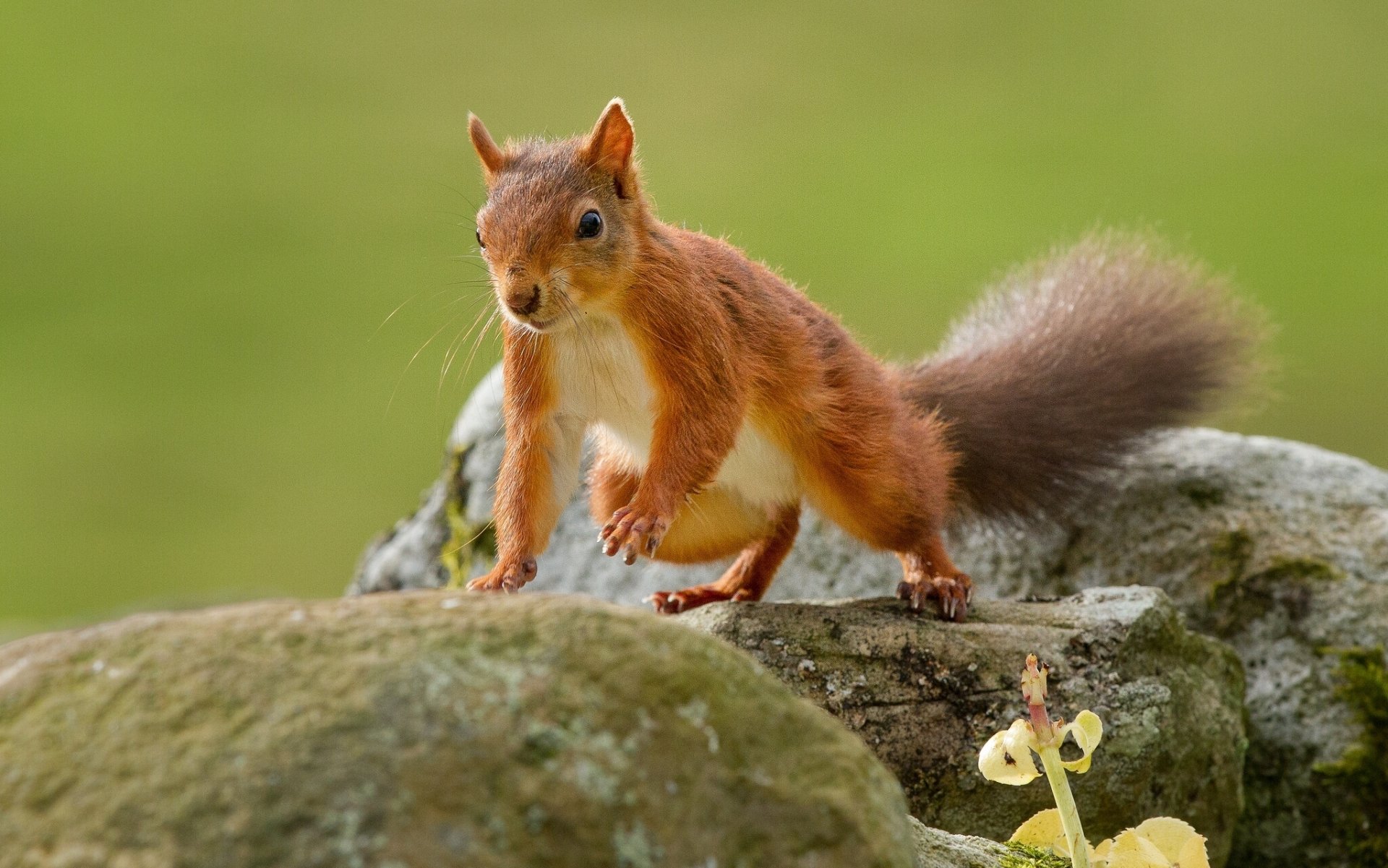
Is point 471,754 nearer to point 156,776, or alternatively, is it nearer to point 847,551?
point 156,776

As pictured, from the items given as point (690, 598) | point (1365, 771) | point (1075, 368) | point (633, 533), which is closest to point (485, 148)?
point (633, 533)

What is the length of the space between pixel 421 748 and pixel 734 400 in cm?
143

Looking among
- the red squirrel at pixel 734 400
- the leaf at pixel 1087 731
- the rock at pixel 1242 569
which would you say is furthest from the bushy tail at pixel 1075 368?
the leaf at pixel 1087 731

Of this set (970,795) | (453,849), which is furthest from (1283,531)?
(453,849)

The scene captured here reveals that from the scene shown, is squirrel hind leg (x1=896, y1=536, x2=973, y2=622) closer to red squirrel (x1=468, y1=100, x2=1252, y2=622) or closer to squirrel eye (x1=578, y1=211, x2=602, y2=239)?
red squirrel (x1=468, y1=100, x2=1252, y2=622)

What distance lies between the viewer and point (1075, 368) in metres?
3.42

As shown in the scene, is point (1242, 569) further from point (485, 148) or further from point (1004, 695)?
point (485, 148)

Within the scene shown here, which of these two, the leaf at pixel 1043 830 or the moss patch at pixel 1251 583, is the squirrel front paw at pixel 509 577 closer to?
the leaf at pixel 1043 830

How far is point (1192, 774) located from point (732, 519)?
99 centimetres

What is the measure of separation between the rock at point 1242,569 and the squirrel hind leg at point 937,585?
575 mm

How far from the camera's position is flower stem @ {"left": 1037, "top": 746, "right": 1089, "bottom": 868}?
5.18 ft

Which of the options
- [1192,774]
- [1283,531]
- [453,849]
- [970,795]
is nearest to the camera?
[453,849]

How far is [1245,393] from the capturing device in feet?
11.7

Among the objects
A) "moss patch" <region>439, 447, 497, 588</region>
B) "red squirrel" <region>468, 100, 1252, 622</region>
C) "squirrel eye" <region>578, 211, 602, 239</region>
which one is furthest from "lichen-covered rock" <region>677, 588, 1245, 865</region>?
"moss patch" <region>439, 447, 497, 588</region>
